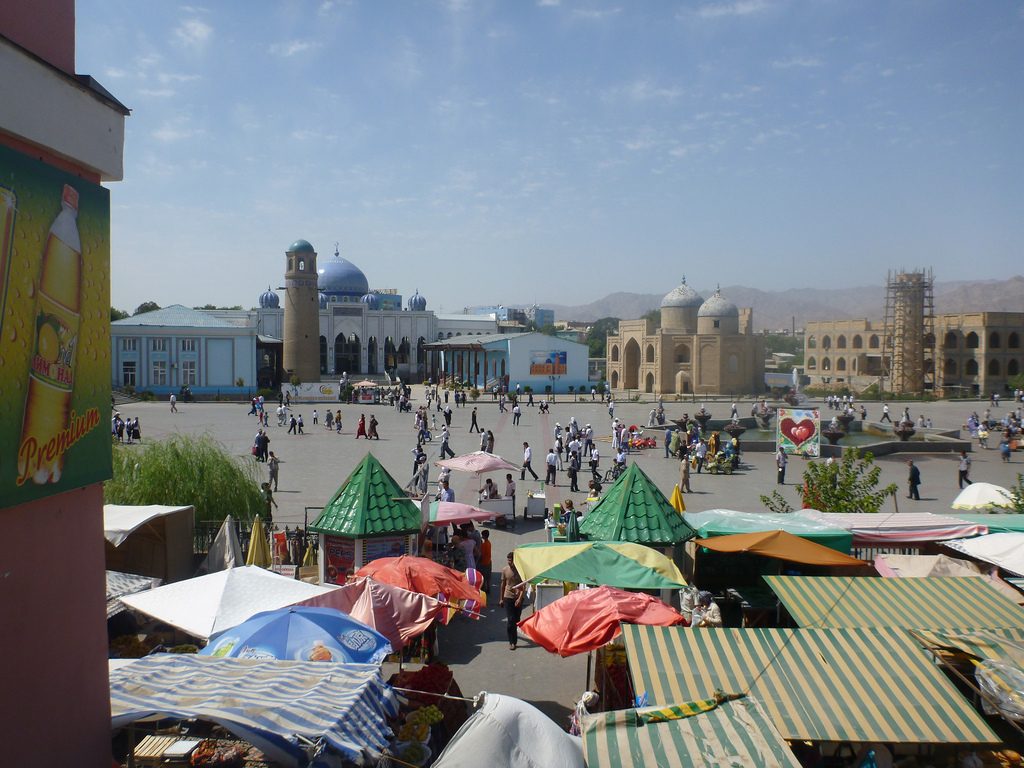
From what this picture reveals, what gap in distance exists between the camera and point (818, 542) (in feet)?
35.8

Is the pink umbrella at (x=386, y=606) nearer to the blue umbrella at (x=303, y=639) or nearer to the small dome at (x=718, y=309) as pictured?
the blue umbrella at (x=303, y=639)

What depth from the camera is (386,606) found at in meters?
8.04

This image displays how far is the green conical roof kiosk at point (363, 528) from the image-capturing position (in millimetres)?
10531

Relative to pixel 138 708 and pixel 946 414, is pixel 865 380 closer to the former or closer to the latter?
pixel 946 414

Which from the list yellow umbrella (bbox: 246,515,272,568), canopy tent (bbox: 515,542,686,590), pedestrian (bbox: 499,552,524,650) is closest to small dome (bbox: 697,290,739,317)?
yellow umbrella (bbox: 246,515,272,568)

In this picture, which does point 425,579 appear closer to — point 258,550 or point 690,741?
point 258,550

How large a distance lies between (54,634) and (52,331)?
136 centimetres

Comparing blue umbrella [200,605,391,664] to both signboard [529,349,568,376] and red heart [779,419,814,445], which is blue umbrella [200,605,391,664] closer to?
red heart [779,419,814,445]

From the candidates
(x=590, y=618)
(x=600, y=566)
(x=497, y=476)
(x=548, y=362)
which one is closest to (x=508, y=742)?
(x=590, y=618)

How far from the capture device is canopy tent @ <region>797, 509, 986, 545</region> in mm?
11258

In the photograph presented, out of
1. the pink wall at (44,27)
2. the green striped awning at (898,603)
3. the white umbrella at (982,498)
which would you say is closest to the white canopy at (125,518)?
the pink wall at (44,27)

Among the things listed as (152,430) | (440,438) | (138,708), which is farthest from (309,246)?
(138,708)

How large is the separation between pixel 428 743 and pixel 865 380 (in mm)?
72004

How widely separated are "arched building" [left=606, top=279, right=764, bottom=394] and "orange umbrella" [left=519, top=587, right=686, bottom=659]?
57105 millimetres
